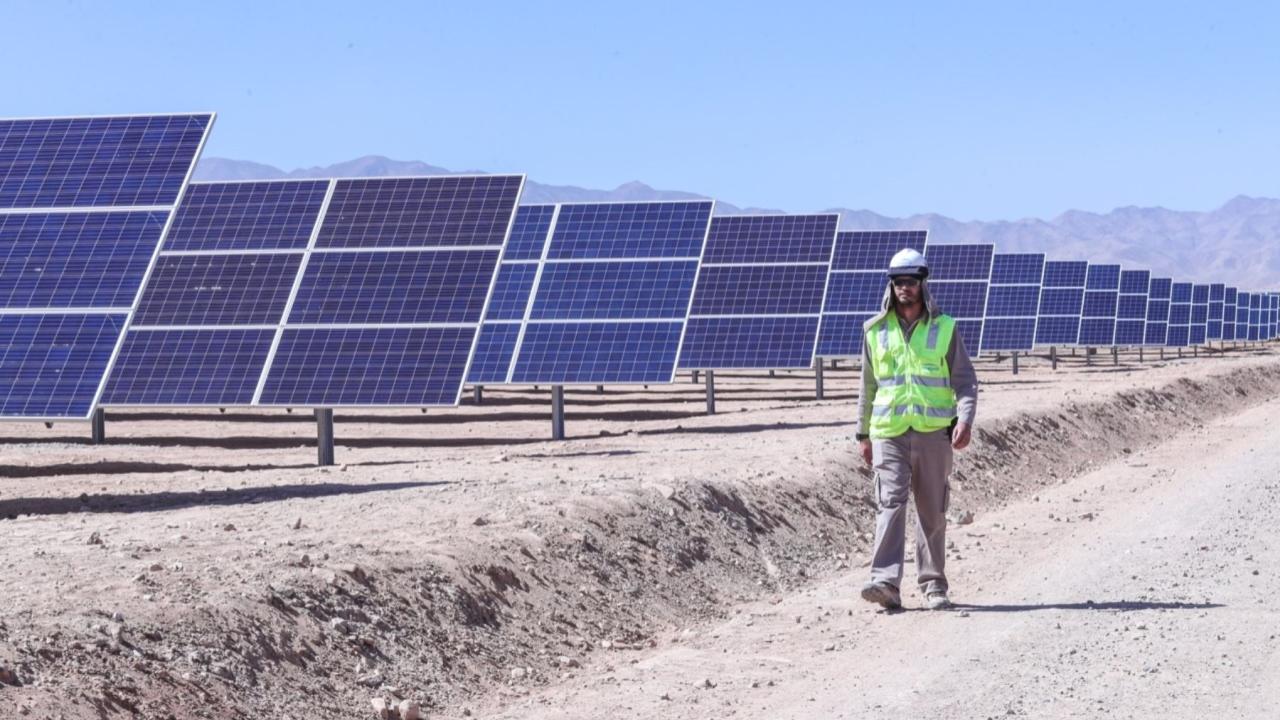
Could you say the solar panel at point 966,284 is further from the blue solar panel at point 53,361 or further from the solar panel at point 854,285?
the blue solar panel at point 53,361

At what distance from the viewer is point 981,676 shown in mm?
8594

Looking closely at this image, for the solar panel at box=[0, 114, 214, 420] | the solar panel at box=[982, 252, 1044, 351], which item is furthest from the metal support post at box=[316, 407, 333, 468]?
the solar panel at box=[982, 252, 1044, 351]

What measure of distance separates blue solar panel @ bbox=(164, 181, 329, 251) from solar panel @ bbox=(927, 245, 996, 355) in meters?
29.8

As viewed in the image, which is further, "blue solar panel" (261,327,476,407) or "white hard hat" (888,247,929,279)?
"blue solar panel" (261,327,476,407)

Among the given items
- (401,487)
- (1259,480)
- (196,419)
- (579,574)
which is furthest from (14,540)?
(196,419)

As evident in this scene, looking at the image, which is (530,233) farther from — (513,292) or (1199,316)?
(1199,316)

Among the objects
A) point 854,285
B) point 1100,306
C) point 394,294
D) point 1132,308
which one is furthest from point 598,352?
point 1132,308

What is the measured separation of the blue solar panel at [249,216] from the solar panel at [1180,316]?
175 ft

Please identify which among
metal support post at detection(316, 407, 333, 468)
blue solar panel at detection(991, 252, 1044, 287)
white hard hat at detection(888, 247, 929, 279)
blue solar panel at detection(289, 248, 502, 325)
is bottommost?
metal support post at detection(316, 407, 333, 468)

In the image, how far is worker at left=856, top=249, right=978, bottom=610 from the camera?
10844 millimetres

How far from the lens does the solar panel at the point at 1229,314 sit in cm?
9375

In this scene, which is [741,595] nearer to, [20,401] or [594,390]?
[20,401]

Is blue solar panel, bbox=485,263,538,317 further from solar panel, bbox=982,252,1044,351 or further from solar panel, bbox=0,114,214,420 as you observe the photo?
solar panel, bbox=982,252,1044,351

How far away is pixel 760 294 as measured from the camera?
34.1 metres
